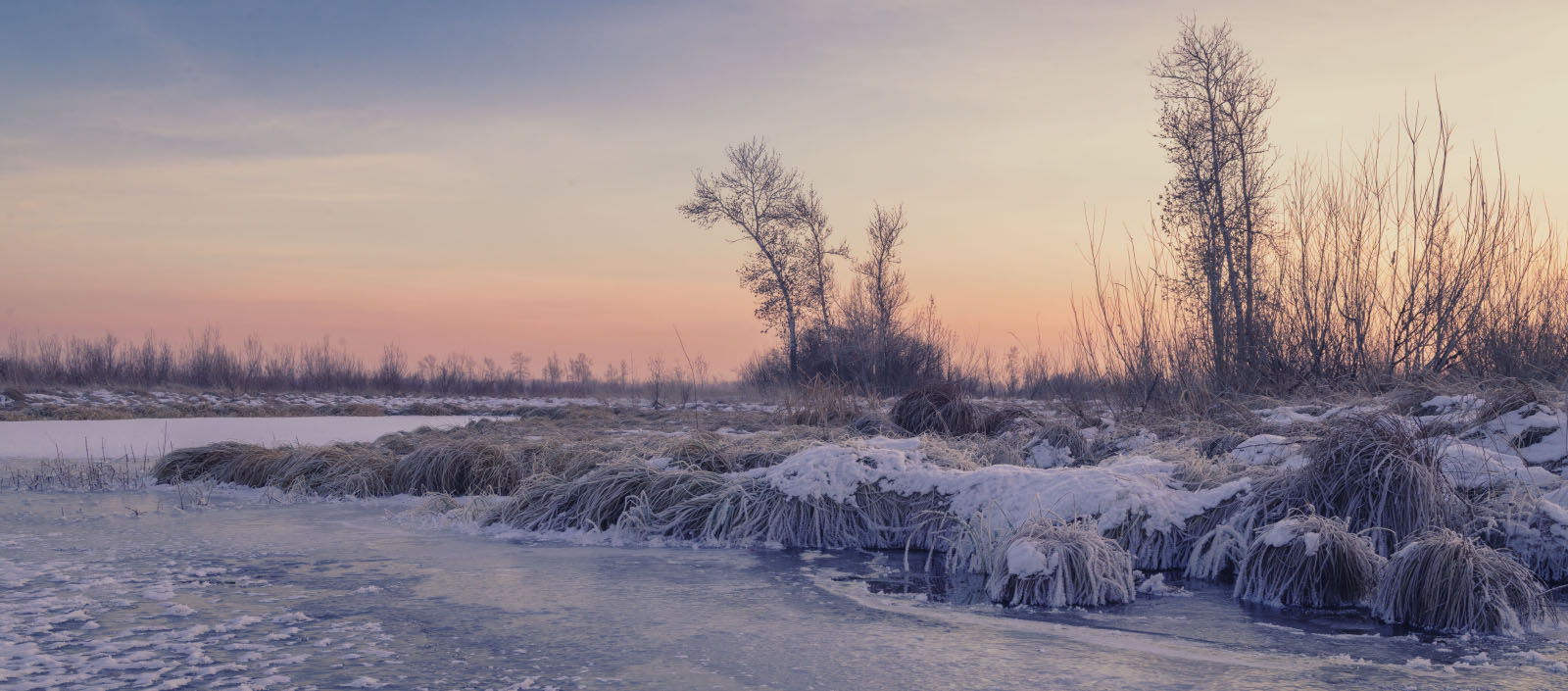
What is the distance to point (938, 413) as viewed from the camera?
34.3ft

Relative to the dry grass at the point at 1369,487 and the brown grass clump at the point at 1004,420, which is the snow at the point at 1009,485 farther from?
the brown grass clump at the point at 1004,420

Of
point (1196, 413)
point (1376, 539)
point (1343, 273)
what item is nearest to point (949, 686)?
point (1376, 539)

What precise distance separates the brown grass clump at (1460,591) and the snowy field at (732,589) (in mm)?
112

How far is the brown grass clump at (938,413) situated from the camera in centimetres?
1044

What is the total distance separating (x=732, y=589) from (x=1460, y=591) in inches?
125

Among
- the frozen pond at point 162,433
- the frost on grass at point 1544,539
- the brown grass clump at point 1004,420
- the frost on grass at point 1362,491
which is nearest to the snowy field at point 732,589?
the frost on grass at point 1544,539

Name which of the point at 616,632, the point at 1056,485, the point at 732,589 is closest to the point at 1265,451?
the point at 1056,485

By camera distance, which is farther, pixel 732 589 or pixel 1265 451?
pixel 1265 451

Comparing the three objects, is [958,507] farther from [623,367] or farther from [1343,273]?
[623,367]

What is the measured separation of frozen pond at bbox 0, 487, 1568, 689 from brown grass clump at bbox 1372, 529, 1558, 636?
0.17 m

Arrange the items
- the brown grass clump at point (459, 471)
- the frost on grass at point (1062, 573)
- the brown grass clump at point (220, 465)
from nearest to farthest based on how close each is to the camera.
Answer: the frost on grass at point (1062, 573), the brown grass clump at point (459, 471), the brown grass clump at point (220, 465)

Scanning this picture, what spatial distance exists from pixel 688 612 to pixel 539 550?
7.30 feet

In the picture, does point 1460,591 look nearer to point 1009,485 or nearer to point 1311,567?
point 1311,567

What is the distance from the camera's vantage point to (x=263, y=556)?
5.91 meters
